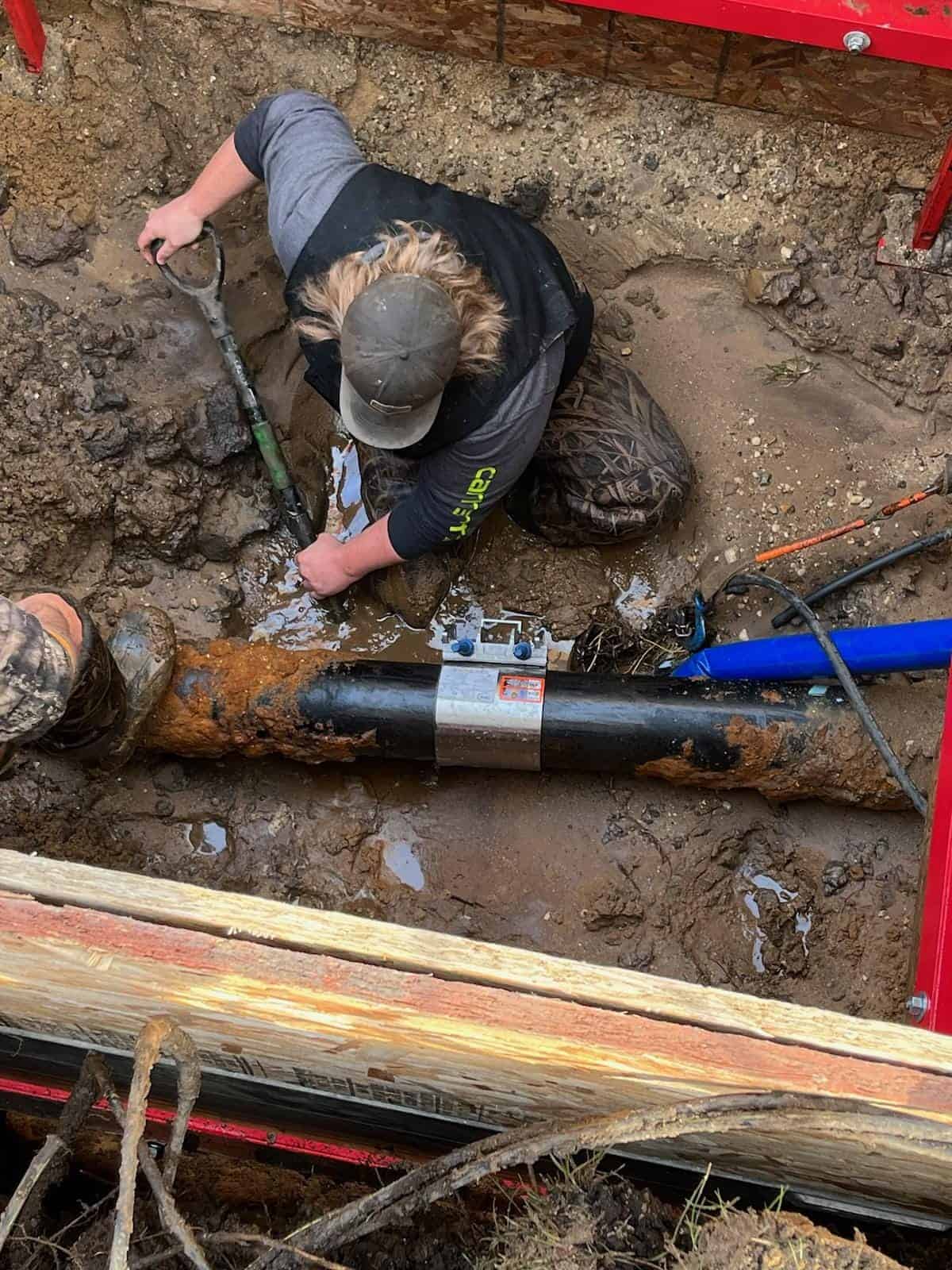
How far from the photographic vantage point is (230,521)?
295cm

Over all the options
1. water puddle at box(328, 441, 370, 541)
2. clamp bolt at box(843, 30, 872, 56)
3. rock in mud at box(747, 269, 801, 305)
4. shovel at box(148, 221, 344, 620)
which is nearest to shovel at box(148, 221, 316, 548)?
shovel at box(148, 221, 344, 620)

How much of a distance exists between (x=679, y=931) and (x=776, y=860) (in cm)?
33

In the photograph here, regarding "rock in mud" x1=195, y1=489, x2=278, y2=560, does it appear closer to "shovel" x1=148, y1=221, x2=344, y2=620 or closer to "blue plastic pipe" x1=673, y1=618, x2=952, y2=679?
"shovel" x1=148, y1=221, x2=344, y2=620

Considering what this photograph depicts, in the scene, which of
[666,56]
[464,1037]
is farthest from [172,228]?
[464,1037]

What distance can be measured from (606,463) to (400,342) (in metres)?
1.00

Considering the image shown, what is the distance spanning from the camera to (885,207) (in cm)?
298

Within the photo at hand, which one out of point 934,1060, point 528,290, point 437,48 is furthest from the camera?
point 437,48

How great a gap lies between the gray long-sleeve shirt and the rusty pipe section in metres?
0.42

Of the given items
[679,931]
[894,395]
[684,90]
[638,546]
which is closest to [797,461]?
[894,395]

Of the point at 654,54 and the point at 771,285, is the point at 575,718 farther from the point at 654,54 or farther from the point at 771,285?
the point at 654,54

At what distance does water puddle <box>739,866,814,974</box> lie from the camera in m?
2.72

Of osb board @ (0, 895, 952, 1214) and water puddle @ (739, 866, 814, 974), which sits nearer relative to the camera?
osb board @ (0, 895, 952, 1214)

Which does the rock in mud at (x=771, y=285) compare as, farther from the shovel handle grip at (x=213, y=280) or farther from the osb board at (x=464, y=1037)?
the osb board at (x=464, y=1037)

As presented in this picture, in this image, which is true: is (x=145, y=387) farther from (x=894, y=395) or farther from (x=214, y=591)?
(x=894, y=395)
